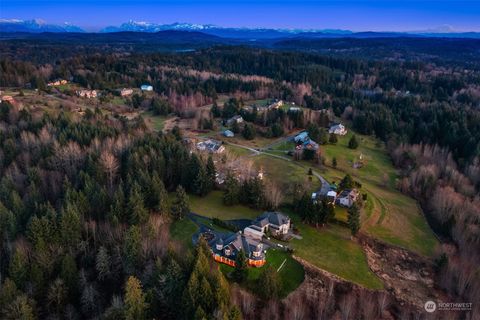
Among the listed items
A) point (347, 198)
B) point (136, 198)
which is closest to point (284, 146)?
point (347, 198)

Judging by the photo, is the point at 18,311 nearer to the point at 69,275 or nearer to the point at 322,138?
the point at 69,275

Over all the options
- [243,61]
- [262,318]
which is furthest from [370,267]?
[243,61]

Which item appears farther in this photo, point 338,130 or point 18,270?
point 338,130

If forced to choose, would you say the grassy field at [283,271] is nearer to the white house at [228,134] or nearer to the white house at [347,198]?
the white house at [347,198]

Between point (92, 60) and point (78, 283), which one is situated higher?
point (92, 60)

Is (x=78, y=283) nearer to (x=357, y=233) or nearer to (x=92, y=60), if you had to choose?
(x=357, y=233)

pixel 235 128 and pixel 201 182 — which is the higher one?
pixel 201 182

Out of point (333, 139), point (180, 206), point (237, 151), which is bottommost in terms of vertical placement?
point (237, 151)

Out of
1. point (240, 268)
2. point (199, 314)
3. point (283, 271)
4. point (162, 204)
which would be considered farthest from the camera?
point (162, 204)
